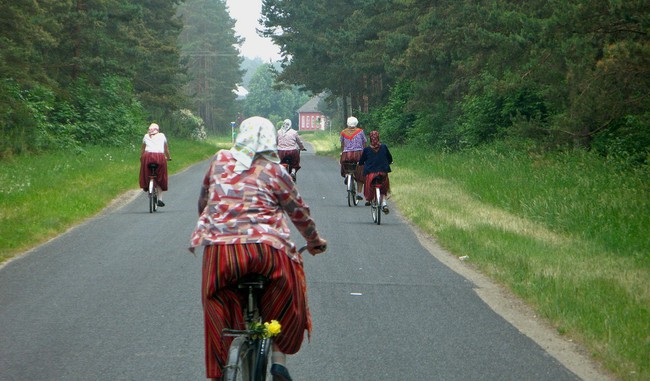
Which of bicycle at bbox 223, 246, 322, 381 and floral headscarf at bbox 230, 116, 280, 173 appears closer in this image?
bicycle at bbox 223, 246, 322, 381

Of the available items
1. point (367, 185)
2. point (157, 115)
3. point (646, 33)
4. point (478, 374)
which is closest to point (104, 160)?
point (367, 185)

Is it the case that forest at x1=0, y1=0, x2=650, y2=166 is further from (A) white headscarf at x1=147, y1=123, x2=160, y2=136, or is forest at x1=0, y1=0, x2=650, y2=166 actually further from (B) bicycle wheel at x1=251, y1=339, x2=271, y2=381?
(B) bicycle wheel at x1=251, y1=339, x2=271, y2=381

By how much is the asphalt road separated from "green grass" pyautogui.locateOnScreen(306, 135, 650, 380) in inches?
22.5

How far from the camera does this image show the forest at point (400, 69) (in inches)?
814

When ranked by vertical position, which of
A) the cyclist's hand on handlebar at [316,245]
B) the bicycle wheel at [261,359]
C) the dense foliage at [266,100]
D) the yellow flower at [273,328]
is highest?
the cyclist's hand on handlebar at [316,245]

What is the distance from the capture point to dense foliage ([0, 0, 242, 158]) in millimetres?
33156

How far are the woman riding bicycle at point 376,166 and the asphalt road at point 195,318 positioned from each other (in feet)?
9.49

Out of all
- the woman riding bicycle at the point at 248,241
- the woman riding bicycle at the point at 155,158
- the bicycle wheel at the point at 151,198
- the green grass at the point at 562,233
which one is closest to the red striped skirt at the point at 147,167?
the woman riding bicycle at the point at 155,158

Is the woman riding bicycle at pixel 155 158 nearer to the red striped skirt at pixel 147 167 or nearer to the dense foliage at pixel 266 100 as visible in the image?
the red striped skirt at pixel 147 167

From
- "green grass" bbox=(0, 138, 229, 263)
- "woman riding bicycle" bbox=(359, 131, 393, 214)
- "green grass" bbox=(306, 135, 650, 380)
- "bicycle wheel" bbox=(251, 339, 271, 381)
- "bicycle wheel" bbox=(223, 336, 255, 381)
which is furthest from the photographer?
"woman riding bicycle" bbox=(359, 131, 393, 214)

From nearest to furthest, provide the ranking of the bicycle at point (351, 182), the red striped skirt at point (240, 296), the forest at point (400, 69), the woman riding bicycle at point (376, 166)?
the red striped skirt at point (240, 296), the woman riding bicycle at point (376, 166), the forest at point (400, 69), the bicycle at point (351, 182)

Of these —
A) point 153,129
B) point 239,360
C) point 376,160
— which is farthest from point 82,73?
point 239,360

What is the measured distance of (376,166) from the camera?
62.3 feet

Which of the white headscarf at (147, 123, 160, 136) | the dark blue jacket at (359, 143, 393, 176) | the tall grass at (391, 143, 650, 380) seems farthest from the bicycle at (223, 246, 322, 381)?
the white headscarf at (147, 123, 160, 136)
